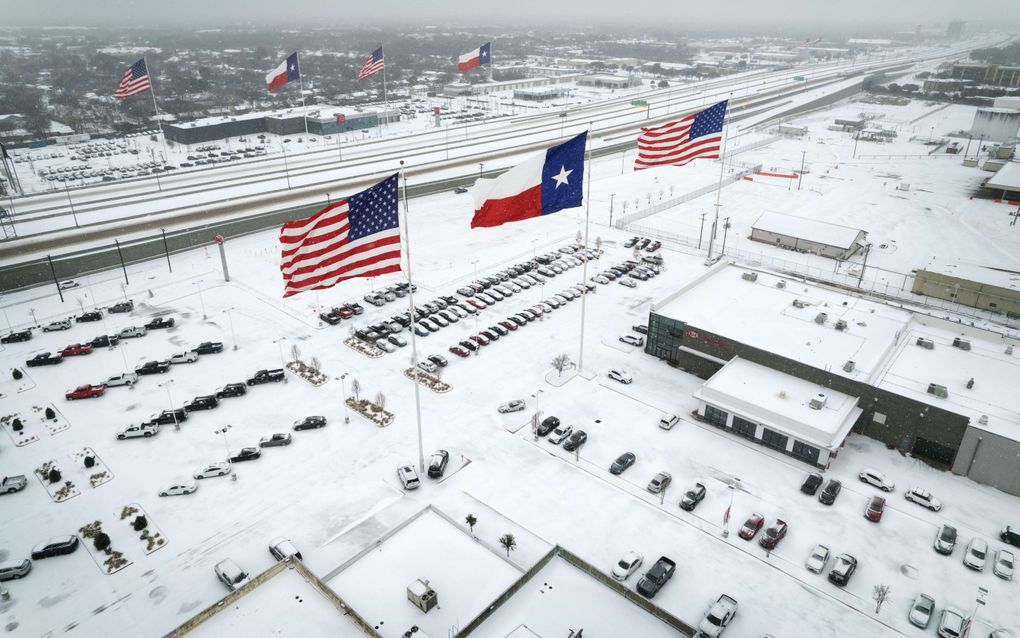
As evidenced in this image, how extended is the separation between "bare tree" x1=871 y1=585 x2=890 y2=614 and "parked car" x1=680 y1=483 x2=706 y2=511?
8771 millimetres

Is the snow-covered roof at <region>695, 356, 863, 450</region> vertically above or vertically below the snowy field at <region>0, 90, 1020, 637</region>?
above

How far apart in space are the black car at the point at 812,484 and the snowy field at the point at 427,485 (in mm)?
431

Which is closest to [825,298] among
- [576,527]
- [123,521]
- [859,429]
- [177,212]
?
[859,429]

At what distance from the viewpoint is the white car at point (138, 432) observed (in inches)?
1507

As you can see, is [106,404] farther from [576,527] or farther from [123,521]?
[576,527]

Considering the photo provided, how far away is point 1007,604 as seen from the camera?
2772 cm

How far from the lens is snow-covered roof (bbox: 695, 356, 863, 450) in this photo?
36.2m

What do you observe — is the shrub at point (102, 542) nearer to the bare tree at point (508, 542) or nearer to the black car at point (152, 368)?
the black car at point (152, 368)

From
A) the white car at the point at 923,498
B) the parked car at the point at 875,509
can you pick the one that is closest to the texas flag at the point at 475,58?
the parked car at the point at 875,509

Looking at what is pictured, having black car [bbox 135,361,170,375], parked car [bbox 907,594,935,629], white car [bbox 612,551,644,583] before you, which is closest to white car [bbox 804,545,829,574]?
parked car [bbox 907,594,935,629]

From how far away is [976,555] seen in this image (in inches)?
1174

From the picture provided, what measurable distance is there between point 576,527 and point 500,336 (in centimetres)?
2140

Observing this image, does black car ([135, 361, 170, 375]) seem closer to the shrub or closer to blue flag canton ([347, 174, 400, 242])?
the shrub

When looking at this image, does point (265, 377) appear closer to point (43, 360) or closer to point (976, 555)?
point (43, 360)
